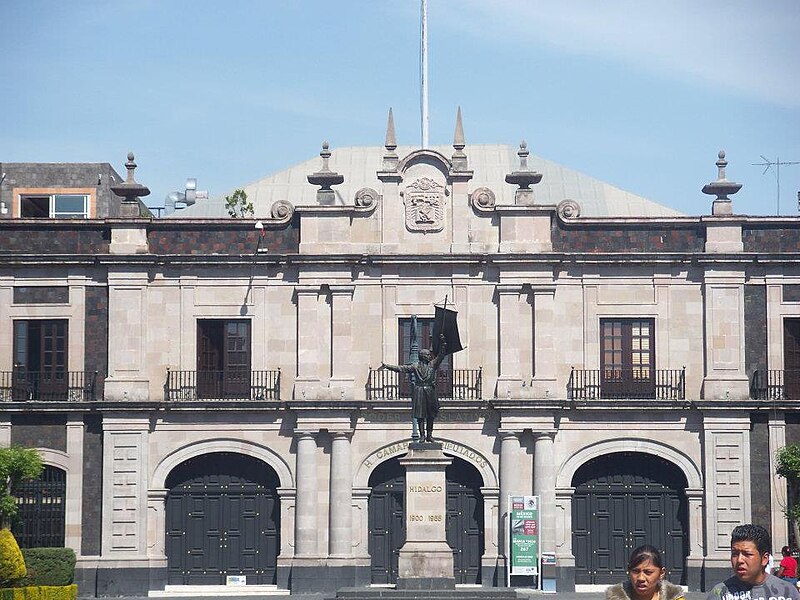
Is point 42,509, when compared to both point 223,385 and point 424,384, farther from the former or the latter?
point 424,384

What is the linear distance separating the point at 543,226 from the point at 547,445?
6.12m

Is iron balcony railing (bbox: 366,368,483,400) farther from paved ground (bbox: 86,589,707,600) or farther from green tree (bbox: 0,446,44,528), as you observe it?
green tree (bbox: 0,446,44,528)

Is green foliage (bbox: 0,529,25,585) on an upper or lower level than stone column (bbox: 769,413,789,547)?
lower

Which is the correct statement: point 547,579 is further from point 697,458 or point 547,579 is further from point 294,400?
point 294,400

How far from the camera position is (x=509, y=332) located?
46594 millimetres

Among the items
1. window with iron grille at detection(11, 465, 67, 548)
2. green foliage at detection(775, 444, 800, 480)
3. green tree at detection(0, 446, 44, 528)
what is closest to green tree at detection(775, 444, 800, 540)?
green foliage at detection(775, 444, 800, 480)

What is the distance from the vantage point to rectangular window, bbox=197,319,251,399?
46844 mm

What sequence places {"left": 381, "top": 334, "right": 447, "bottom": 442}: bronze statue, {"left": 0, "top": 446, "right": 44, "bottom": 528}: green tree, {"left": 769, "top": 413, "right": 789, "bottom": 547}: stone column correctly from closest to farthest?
{"left": 381, "top": 334, "right": 447, "bottom": 442}: bronze statue
{"left": 0, "top": 446, "right": 44, "bottom": 528}: green tree
{"left": 769, "top": 413, "right": 789, "bottom": 547}: stone column

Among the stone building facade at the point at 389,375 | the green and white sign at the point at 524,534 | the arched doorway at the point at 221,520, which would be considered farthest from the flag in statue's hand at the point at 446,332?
the arched doorway at the point at 221,520

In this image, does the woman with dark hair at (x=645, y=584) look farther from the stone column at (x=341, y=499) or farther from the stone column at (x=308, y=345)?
the stone column at (x=308, y=345)

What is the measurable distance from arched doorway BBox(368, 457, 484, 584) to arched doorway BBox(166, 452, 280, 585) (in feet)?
9.09

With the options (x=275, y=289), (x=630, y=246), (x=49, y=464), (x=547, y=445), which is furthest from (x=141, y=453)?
(x=630, y=246)

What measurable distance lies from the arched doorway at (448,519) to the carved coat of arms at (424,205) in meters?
6.60

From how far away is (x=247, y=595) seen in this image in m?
44.5
